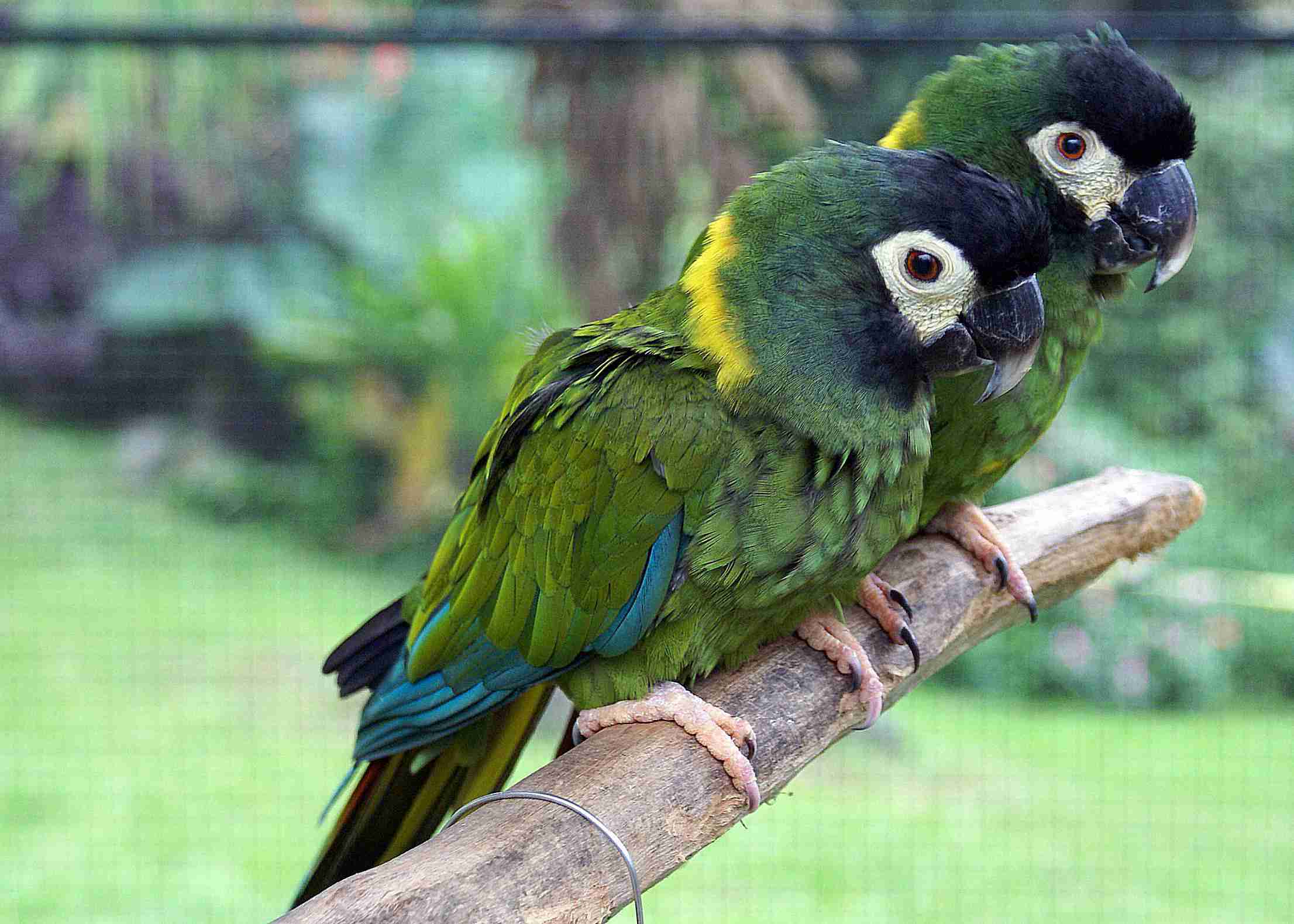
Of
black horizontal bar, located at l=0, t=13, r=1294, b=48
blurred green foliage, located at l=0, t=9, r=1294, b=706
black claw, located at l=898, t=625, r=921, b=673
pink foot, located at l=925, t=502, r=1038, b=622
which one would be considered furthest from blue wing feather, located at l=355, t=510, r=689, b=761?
blurred green foliage, located at l=0, t=9, r=1294, b=706

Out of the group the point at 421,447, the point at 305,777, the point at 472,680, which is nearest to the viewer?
the point at 472,680

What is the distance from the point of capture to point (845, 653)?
989mm

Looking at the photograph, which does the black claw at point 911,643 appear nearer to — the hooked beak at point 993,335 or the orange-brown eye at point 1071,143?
the hooked beak at point 993,335

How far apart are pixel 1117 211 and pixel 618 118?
4.63 ft

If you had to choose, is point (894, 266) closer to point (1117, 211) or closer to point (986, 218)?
point (986, 218)

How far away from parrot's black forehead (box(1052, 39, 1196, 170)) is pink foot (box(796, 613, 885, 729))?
1.60ft

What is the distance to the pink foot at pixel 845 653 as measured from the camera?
99 centimetres

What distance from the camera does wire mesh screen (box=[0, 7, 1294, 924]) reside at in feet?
7.32

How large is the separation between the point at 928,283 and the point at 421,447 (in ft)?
8.93

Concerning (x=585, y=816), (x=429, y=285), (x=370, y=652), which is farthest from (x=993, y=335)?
(x=429, y=285)

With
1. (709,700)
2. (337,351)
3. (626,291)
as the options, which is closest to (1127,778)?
(626,291)

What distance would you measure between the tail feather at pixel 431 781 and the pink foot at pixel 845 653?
24cm

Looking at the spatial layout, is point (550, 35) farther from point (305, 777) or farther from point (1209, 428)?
point (1209, 428)

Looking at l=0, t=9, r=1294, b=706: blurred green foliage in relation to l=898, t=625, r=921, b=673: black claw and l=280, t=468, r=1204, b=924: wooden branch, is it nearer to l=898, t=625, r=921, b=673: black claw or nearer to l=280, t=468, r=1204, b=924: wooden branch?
l=280, t=468, r=1204, b=924: wooden branch
